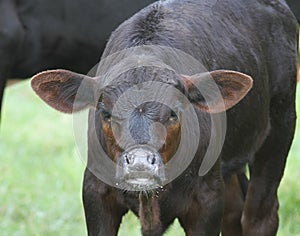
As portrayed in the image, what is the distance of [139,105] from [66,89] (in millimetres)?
394

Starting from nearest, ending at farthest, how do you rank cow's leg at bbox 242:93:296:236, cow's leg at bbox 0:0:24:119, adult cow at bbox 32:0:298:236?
adult cow at bbox 32:0:298:236
cow's leg at bbox 242:93:296:236
cow's leg at bbox 0:0:24:119

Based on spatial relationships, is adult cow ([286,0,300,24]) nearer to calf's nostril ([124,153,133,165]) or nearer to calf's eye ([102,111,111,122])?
calf's eye ([102,111,111,122])

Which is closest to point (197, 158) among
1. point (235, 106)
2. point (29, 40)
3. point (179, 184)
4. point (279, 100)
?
point (179, 184)

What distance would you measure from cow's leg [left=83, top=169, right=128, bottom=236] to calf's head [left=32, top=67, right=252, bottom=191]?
19 cm

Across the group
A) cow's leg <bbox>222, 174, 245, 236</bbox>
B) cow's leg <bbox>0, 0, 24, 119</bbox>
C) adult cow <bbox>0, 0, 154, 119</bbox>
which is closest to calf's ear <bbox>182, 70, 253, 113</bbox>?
cow's leg <bbox>222, 174, 245, 236</bbox>

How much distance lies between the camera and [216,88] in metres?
4.62

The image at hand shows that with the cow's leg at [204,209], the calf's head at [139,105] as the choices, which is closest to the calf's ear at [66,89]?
the calf's head at [139,105]

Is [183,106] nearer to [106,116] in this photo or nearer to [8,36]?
[106,116]

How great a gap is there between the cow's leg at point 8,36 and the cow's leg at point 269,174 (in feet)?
7.16

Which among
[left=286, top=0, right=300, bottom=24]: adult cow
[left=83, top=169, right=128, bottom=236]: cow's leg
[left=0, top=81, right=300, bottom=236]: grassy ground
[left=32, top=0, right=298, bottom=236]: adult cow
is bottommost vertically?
[left=0, top=81, right=300, bottom=236]: grassy ground

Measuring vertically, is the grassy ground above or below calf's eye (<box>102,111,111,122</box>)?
below

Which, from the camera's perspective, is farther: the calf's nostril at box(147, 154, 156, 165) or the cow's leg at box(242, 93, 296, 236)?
the cow's leg at box(242, 93, 296, 236)

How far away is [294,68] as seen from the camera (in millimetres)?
5625

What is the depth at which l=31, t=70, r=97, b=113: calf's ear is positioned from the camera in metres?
4.61
